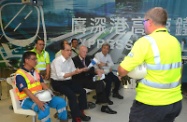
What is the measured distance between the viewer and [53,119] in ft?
10.5

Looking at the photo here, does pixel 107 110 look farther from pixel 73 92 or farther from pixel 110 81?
pixel 73 92

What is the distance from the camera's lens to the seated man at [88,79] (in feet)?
10.8

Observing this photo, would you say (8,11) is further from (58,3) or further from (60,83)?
(60,83)

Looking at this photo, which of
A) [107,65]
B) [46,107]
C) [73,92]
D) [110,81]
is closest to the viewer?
[46,107]

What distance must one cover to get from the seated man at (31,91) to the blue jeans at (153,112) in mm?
1185

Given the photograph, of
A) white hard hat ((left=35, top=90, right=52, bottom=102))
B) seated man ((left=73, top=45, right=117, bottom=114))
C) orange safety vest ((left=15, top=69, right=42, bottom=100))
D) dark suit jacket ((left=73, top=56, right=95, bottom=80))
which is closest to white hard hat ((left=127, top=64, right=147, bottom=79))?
white hard hat ((left=35, top=90, right=52, bottom=102))

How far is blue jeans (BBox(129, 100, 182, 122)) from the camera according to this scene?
57.2 inches

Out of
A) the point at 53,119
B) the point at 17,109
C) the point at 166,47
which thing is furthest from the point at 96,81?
the point at 166,47

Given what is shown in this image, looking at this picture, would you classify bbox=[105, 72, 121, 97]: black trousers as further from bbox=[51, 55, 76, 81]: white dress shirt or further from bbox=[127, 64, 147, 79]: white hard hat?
bbox=[127, 64, 147, 79]: white hard hat

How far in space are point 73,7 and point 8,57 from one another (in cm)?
196

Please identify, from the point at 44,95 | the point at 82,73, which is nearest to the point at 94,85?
the point at 82,73

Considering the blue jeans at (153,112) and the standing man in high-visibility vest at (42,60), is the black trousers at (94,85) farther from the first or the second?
the blue jeans at (153,112)

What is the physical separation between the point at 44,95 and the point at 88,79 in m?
1.04

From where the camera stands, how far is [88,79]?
336 centimetres
